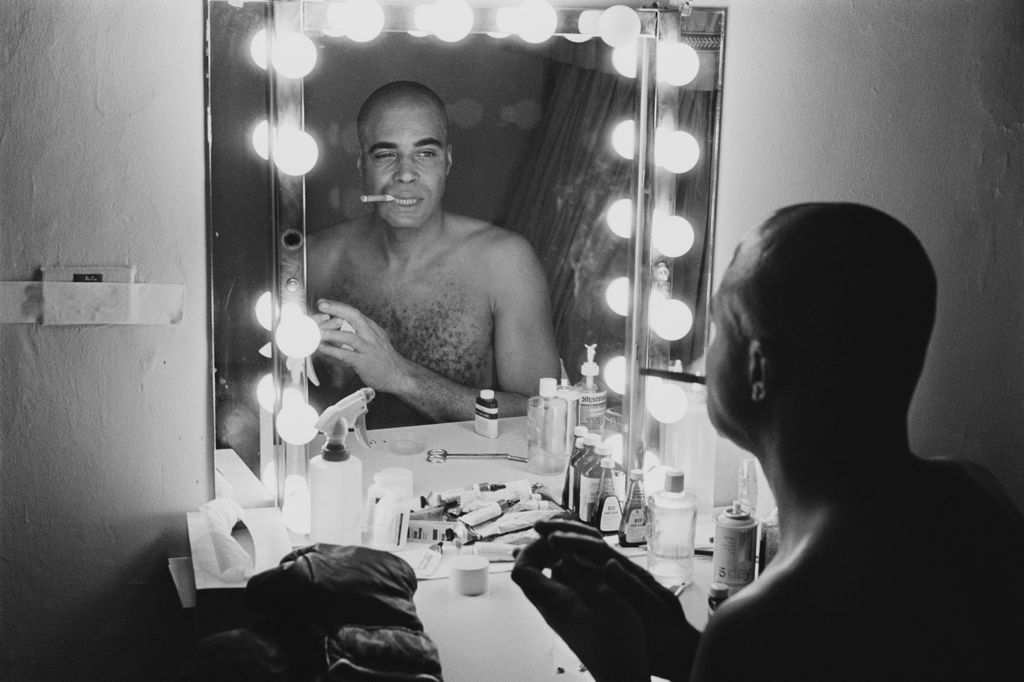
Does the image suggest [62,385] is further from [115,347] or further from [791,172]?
[791,172]

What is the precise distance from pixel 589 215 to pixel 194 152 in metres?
0.60

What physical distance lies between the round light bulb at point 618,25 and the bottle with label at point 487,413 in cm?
57

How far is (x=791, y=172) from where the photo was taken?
5.42ft

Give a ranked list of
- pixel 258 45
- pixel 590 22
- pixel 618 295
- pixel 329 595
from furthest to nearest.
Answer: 1. pixel 618 295
2. pixel 590 22
3. pixel 258 45
4. pixel 329 595

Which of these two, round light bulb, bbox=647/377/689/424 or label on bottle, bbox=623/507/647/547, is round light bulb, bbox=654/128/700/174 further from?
label on bottle, bbox=623/507/647/547

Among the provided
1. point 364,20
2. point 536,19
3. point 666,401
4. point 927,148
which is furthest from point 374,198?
point 927,148

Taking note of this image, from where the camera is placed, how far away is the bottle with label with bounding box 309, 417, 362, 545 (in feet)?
4.81

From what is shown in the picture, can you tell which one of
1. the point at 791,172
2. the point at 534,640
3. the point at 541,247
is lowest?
the point at 534,640

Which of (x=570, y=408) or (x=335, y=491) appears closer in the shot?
(x=335, y=491)

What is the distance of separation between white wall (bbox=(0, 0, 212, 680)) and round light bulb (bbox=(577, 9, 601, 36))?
547 mm

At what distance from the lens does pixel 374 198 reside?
1520mm

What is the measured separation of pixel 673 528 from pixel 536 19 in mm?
767

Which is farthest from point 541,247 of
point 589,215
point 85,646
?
point 85,646

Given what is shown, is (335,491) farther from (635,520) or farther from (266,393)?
(635,520)
